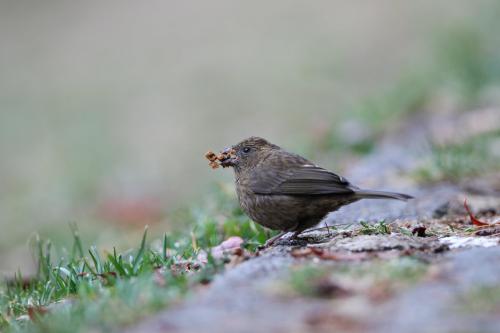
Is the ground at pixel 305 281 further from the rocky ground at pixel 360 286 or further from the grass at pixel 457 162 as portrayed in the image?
the grass at pixel 457 162

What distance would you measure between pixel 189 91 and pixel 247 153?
1102 centimetres

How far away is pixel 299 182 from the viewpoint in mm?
5254

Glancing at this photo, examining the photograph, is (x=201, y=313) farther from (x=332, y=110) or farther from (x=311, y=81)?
(x=311, y=81)

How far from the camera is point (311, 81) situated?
15.6m

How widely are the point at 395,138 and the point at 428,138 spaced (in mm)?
Answer: 997

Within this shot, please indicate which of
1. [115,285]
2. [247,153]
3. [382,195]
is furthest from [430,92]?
[115,285]

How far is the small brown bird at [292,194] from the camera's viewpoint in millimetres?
5094

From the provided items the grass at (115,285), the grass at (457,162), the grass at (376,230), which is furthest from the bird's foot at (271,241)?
the grass at (457,162)

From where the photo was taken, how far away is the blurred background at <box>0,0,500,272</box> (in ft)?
33.6

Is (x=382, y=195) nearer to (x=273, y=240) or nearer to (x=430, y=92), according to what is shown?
(x=273, y=240)

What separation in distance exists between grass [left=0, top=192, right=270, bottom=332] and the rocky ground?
5.9 inches

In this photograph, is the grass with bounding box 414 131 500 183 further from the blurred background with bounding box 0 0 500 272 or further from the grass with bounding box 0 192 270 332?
the grass with bounding box 0 192 270 332

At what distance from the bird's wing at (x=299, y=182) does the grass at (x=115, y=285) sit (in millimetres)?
409

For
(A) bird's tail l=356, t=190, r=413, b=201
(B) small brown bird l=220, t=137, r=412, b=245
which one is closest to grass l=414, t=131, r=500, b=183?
(B) small brown bird l=220, t=137, r=412, b=245
